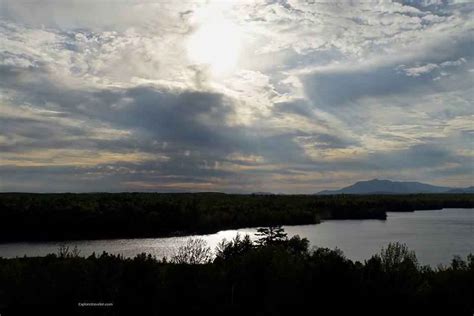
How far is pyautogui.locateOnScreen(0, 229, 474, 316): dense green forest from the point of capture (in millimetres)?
31094

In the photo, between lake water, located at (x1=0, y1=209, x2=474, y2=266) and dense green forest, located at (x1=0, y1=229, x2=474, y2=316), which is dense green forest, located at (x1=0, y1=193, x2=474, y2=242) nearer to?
lake water, located at (x1=0, y1=209, x2=474, y2=266)

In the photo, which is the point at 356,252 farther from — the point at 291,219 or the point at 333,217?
the point at 333,217

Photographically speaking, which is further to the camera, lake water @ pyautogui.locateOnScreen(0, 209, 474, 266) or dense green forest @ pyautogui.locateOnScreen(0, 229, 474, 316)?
lake water @ pyautogui.locateOnScreen(0, 209, 474, 266)

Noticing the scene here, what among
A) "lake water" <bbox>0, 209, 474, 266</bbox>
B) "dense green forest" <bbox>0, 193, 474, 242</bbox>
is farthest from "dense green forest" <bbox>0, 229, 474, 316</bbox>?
"dense green forest" <bbox>0, 193, 474, 242</bbox>

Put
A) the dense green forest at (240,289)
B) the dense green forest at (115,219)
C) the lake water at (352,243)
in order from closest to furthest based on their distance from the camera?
1. the dense green forest at (240,289)
2. the lake water at (352,243)
3. the dense green forest at (115,219)

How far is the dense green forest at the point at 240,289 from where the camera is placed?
31.1 m

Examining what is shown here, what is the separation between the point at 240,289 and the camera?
110 ft

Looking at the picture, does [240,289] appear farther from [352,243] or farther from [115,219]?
[115,219]

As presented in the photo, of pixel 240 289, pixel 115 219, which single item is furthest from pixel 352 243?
pixel 240 289

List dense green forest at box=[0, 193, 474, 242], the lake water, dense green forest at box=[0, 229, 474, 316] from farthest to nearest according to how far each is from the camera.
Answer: dense green forest at box=[0, 193, 474, 242], the lake water, dense green forest at box=[0, 229, 474, 316]

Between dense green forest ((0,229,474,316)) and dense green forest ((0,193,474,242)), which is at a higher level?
dense green forest ((0,193,474,242))

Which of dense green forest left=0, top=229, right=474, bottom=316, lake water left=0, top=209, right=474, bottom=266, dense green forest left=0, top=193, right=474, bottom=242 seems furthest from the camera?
dense green forest left=0, top=193, right=474, bottom=242

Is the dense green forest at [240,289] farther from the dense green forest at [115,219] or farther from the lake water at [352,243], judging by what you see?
the dense green forest at [115,219]

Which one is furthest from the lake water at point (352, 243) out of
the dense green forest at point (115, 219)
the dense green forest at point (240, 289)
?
the dense green forest at point (240, 289)
